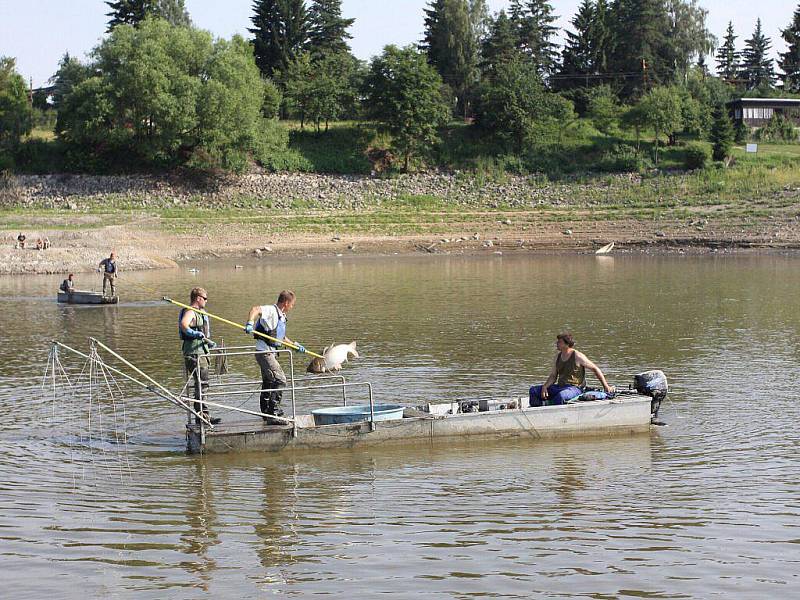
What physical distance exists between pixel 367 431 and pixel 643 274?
28797mm

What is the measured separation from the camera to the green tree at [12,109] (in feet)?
224

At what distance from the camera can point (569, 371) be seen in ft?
49.3

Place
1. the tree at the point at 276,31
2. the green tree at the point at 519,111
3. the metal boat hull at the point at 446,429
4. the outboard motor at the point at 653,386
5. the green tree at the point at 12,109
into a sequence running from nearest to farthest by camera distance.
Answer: the metal boat hull at the point at 446,429 → the outboard motor at the point at 653,386 → the green tree at the point at 12,109 → the green tree at the point at 519,111 → the tree at the point at 276,31

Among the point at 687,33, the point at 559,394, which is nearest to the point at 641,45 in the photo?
the point at 687,33

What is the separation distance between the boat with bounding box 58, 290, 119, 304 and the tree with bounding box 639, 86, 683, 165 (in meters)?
45.0

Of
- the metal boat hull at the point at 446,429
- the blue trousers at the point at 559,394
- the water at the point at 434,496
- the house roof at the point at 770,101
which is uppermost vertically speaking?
the house roof at the point at 770,101

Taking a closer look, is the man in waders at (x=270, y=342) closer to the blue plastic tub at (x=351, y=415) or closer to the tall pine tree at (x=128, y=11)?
the blue plastic tub at (x=351, y=415)

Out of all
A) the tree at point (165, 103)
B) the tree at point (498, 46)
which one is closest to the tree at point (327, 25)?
the tree at point (498, 46)

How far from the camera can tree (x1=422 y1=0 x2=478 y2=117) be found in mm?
86812

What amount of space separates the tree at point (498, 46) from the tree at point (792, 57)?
32175 millimetres

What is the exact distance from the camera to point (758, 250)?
49.5 meters

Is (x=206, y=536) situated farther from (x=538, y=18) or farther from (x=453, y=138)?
(x=538, y=18)

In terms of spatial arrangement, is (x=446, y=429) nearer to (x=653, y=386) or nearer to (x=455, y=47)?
(x=653, y=386)

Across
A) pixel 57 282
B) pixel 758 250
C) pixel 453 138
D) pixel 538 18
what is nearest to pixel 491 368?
pixel 57 282
